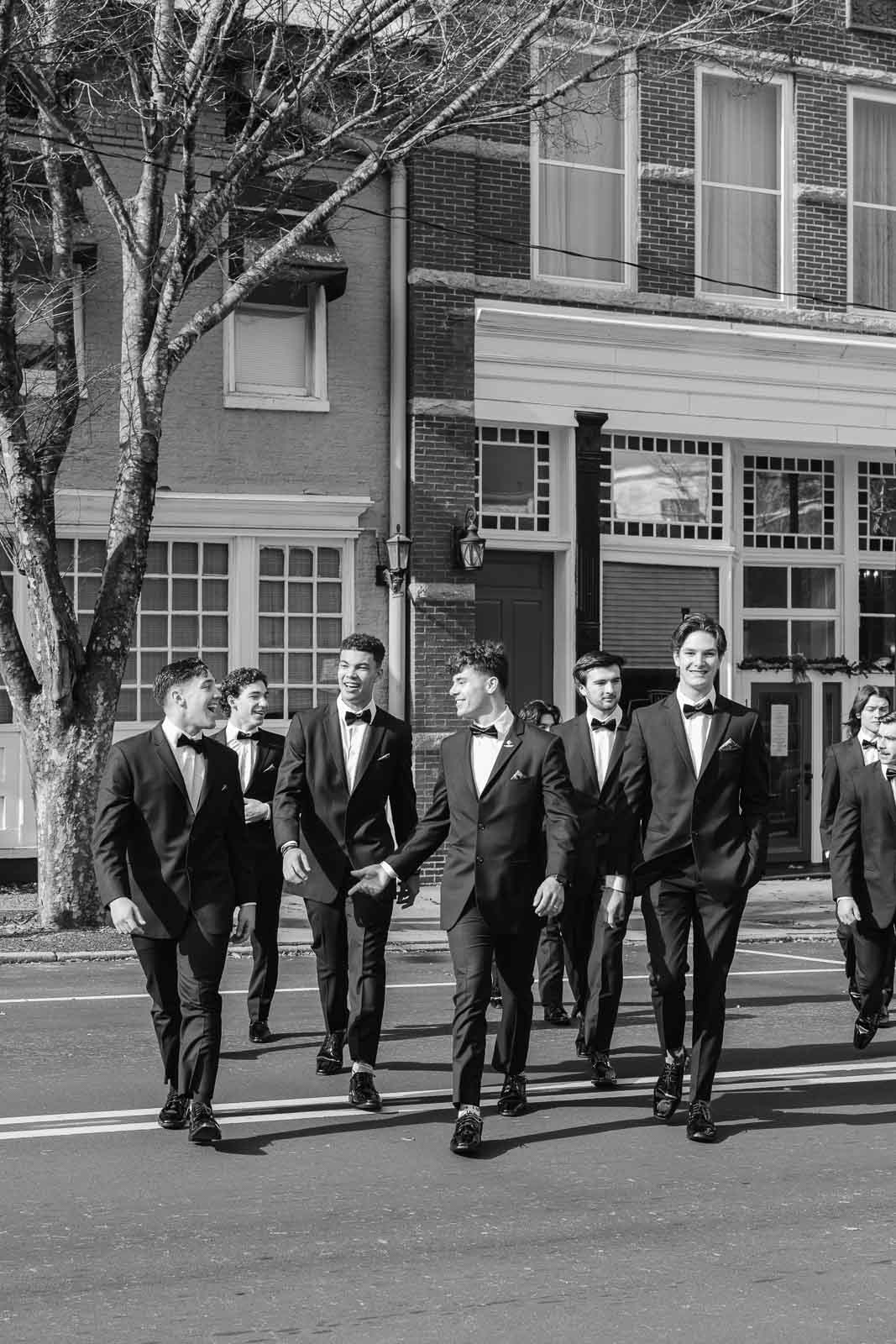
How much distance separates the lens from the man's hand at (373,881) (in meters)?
7.75

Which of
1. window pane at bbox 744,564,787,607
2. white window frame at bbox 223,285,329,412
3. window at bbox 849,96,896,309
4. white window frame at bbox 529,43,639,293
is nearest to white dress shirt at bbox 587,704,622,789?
white window frame at bbox 223,285,329,412

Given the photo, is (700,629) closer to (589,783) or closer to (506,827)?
(506,827)

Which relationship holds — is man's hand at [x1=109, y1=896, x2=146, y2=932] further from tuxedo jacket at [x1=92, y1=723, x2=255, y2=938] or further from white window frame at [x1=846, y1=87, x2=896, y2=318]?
white window frame at [x1=846, y1=87, x2=896, y2=318]

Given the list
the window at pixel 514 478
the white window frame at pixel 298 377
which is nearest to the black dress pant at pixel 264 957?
the white window frame at pixel 298 377

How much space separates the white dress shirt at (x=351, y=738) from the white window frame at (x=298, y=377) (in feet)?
31.6

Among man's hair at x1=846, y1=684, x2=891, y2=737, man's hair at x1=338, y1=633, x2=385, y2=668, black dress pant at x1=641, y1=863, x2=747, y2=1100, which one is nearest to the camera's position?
black dress pant at x1=641, y1=863, x2=747, y2=1100

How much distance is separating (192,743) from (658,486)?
42.7 feet

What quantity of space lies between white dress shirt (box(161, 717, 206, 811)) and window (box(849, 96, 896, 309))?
49.6ft

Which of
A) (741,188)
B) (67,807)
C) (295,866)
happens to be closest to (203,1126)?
(295,866)

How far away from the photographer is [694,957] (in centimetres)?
741

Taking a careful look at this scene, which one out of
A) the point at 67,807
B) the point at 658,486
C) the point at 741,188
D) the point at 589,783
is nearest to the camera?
the point at 589,783

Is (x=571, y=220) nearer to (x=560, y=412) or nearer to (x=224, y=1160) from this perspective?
(x=560, y=412)

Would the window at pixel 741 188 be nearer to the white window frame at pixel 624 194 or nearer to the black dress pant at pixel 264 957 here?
the white window frame at pixel 624 194

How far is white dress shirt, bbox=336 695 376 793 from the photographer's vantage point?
833cm
